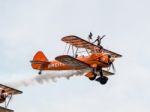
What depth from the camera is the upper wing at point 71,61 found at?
201ft

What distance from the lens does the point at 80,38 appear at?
63.8 meters

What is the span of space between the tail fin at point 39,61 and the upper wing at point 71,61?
5945 mm

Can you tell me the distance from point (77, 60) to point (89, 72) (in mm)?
1642

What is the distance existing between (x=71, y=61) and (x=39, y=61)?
7105 millimetres

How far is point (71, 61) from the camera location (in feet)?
204

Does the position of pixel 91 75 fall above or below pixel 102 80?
above

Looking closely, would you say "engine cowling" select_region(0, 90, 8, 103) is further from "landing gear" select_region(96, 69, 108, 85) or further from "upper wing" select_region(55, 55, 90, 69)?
"landing gear" select_region(96, 69, 108, 85)

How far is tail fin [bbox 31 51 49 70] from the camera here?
224ft

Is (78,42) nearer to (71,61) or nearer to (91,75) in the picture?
(71,61)

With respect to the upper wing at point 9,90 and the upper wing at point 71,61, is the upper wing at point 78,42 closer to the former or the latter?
the upper wing at point 71,61

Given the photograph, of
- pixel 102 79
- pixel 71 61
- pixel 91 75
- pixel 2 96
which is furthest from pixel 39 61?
pixel 102 79

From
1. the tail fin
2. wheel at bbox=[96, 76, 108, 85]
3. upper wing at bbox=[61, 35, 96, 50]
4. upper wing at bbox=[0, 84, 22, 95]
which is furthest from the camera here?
the tail fin

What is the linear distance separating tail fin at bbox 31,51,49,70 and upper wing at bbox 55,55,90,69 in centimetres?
594

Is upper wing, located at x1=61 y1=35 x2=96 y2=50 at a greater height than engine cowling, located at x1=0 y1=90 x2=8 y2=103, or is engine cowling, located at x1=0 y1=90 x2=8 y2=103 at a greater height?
upper wing, located at x1=61 y1=35 x2=96 y2=50
